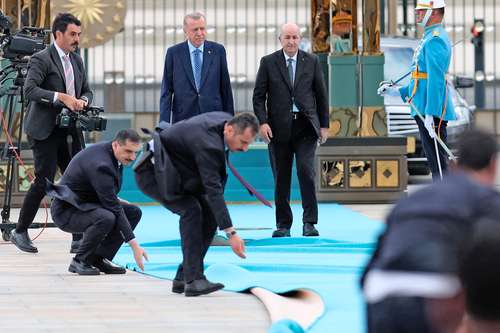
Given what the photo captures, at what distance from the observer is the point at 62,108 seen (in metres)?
9.22

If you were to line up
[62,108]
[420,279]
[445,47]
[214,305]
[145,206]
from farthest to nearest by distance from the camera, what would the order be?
[145,206], [445,47], [62,108], [214,305], [420,279]

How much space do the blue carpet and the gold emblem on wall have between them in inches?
244

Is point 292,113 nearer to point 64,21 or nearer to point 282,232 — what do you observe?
point 282,232

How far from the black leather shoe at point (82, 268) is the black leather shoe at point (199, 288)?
1225 mm

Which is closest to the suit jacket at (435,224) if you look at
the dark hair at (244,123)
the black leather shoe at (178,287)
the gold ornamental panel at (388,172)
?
the dark hair at (244,123)

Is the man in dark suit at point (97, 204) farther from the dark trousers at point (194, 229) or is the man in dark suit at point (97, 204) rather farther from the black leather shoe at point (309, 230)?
the black leather shoe at point (309, 230)

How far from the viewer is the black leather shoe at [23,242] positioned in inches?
376

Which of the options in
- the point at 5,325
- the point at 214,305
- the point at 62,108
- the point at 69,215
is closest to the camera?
the point at 5,325

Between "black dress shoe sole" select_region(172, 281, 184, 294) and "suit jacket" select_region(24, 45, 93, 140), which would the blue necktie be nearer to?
Answer: "suit jacket" select_region(24, 45, 93, 140)

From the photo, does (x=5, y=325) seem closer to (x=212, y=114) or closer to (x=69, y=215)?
(x=212, y=114)

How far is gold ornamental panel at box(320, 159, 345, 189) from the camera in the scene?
575 inches

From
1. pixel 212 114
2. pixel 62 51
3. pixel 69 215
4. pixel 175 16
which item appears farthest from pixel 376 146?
pixel 175 16

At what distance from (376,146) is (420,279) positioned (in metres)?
12.5

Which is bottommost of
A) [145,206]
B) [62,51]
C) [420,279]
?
[145,206]
